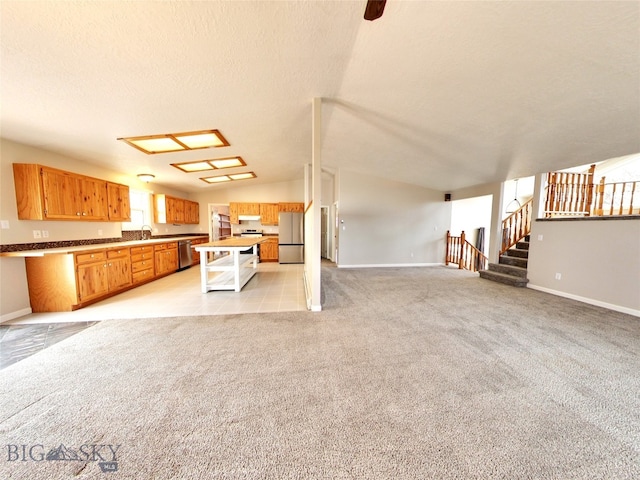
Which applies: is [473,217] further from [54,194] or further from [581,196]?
[54,194]

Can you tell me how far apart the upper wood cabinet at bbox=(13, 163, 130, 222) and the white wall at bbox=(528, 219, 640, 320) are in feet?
27.0

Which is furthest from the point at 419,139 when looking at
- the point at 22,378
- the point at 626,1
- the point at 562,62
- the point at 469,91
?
the point at 22,378

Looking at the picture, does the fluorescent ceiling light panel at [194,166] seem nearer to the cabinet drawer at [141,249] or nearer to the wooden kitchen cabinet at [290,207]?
the cabinet drawer at [141,249]

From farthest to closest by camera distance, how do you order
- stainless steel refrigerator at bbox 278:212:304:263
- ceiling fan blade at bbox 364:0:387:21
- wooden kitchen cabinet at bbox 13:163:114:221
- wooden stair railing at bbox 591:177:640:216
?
1. stainless steel refrigerator at bbox 278:212:304:263
2. wooden stair railing at bbox 591:177:640:216
3. wooden kitchen cabinet at bbox 13:163:114:221
4. ceiling fan blade at bbox 364:0:387:21

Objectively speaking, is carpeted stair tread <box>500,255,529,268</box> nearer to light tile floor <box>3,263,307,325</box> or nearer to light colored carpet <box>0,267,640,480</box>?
light colored carpet <box>0,267,640,480</box>

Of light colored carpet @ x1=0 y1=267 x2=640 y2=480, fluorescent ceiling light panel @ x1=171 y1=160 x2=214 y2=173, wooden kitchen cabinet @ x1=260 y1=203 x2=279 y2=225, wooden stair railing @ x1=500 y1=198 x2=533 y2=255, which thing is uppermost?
fluorescent ceiling light panel @ x1=171 y1=160 x2=214 y2=173

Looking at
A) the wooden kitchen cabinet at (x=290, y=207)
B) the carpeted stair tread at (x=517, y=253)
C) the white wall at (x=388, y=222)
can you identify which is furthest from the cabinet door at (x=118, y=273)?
the carpeted stair tread at (x=517, y=253)

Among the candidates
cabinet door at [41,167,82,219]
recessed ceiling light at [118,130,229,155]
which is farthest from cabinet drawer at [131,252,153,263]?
recessed ceiling light at [118,130,229,155]

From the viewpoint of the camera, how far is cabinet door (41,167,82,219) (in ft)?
10.3

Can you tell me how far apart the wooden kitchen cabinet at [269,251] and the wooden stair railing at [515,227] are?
21.2ft

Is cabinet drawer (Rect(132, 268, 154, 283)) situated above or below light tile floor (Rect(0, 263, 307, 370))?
above

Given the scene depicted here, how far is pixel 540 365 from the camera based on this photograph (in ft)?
6.66

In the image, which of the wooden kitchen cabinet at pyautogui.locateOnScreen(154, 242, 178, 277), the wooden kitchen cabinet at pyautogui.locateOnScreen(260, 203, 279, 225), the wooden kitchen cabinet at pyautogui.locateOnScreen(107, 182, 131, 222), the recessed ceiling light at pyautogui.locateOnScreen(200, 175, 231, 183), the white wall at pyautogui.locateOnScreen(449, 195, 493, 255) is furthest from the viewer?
the white wall at pyautogui.locateOnScreen(449, 195, 493, 255)

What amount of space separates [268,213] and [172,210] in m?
2.76
